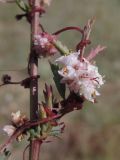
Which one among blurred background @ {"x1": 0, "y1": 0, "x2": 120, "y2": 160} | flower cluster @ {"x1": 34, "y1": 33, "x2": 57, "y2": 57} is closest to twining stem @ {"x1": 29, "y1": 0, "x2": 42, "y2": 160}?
flower cluster @ {"x1": 34, "y1": 33, "x2": 57, "y2": 57}

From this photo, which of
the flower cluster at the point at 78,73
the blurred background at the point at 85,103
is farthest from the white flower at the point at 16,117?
the blurred background at the point at 85,103

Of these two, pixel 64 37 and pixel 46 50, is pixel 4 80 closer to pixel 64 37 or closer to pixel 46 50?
pixel 46 50

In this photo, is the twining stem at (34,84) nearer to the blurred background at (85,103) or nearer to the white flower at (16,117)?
the white flower at (16,117)

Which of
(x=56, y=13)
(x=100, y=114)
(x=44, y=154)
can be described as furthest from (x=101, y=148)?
(x=56, y=13)

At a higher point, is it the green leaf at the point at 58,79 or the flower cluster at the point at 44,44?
the flower cluster at the point at 44,44

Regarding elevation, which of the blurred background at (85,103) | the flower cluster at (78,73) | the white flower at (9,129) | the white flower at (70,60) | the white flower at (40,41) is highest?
the blurred background at (85,103)

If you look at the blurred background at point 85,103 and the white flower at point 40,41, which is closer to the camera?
the white flower at point 40,41

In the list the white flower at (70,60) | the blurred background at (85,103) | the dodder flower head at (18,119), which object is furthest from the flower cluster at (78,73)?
the blurred background at (85,103)
